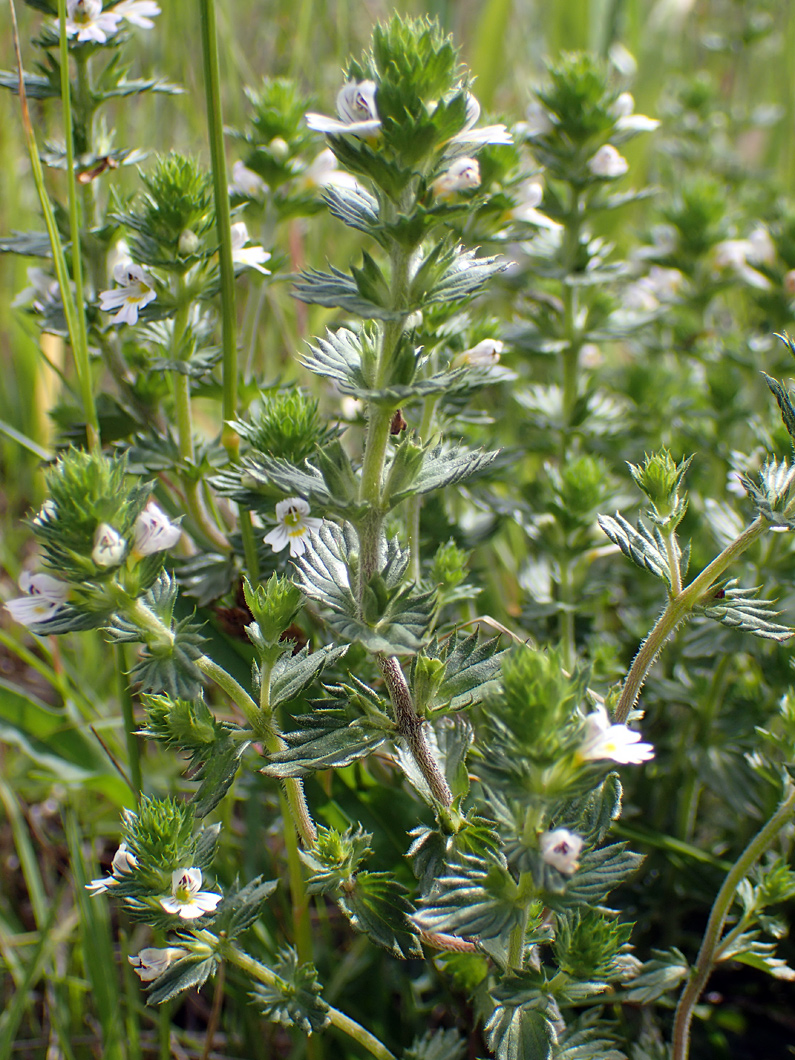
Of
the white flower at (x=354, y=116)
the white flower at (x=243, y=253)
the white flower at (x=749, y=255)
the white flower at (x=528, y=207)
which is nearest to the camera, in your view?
the white flower at (x=354, y=116)

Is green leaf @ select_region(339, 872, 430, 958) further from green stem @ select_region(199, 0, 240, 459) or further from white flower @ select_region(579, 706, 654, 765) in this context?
green stem @ select_region(199, 0, 240, 459)

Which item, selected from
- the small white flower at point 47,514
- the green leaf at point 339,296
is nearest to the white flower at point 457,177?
the green leaf at point 339,296

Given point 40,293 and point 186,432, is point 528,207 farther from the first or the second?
point 40,293

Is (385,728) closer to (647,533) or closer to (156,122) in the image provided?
(647,533)

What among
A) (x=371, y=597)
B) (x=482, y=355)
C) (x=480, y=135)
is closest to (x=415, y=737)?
(x=371, y=597)

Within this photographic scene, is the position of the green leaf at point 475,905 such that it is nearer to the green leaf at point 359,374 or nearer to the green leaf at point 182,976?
the green leaf at point 182,976

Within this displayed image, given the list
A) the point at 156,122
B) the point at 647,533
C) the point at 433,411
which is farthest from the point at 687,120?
the point at 647,533

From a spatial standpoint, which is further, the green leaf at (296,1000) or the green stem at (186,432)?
the green stem at (186,432)
